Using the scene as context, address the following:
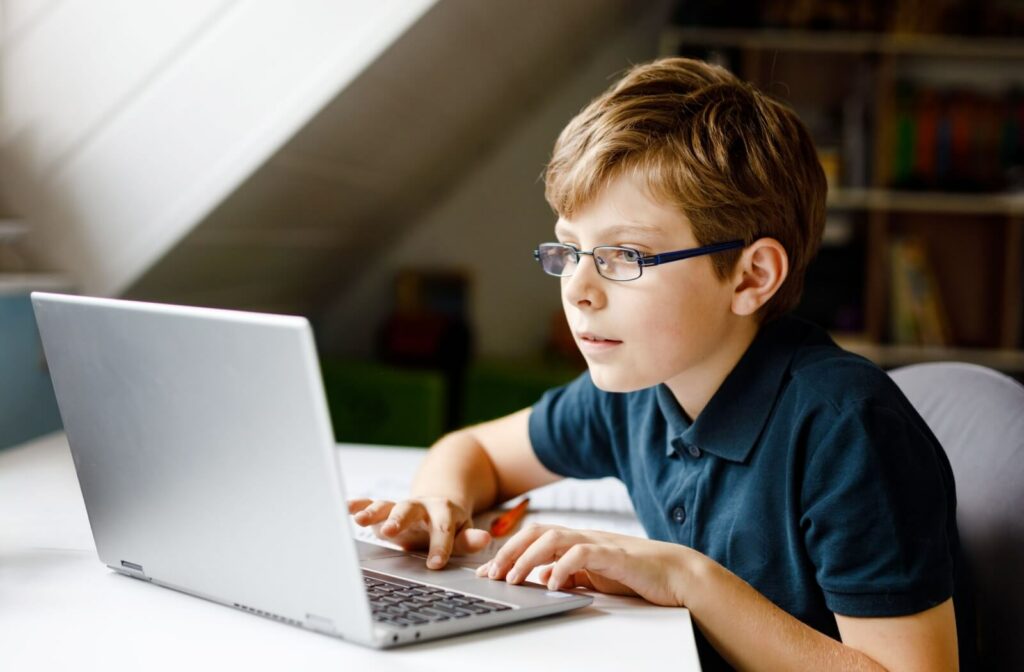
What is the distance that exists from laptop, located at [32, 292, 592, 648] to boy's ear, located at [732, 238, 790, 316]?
348 millimetres

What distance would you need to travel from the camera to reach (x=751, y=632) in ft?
2.73

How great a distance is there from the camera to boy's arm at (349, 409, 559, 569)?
3.12ft

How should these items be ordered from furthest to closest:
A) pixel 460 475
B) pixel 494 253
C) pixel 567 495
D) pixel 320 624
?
pixel 494 253 < pixel 567 495 < pixel 460 475 < pixel 320 624

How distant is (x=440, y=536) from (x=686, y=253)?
340 millimetres

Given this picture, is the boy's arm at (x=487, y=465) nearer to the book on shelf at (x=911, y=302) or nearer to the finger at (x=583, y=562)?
the finger at (x=583, y=562)

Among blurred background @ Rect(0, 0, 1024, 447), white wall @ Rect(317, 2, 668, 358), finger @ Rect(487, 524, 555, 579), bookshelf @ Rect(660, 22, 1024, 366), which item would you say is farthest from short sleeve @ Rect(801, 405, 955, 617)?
white wall @ Rect(317, 2, 668, 358)

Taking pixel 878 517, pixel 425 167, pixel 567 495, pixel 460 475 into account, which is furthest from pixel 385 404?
pixel 878 517

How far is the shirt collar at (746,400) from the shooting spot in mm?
974

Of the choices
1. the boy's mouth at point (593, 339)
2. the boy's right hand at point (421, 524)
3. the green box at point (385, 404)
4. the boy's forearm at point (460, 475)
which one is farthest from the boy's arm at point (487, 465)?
the green box at point (385, 404)

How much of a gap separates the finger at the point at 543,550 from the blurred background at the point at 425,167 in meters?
1.03

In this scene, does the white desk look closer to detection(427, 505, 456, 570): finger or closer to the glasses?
detection(427, 505, 456, 570): finger

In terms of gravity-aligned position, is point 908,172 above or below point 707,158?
below

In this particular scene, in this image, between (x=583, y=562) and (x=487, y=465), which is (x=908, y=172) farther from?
(x=583, y=562)

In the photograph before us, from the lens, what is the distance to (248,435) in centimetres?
70
